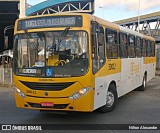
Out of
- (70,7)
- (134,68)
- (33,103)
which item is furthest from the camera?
(70,7)

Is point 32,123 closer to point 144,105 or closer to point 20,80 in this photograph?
point 20,80

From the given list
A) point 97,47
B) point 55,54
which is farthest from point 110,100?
point 55,54

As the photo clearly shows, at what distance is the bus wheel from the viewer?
8867 millimetres

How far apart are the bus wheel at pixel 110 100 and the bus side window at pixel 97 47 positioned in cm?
117

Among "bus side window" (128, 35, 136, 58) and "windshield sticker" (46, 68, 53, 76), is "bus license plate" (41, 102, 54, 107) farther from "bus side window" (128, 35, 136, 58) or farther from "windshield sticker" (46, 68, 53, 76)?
"bus side window" (128, 35, 136, 58)

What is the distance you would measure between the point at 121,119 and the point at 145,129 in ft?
3.46

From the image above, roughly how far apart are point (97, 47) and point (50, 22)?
55.4 inches

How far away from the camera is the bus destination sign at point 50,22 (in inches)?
297

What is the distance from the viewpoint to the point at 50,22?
7.75 metres

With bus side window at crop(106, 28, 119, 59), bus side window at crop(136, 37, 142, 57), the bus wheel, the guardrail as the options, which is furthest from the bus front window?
the guardrail

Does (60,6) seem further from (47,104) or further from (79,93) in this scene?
(79,93)

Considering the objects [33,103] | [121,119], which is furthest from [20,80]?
[121,119]

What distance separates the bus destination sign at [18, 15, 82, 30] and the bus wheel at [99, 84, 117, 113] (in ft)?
8.37

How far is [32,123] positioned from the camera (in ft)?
25.2
